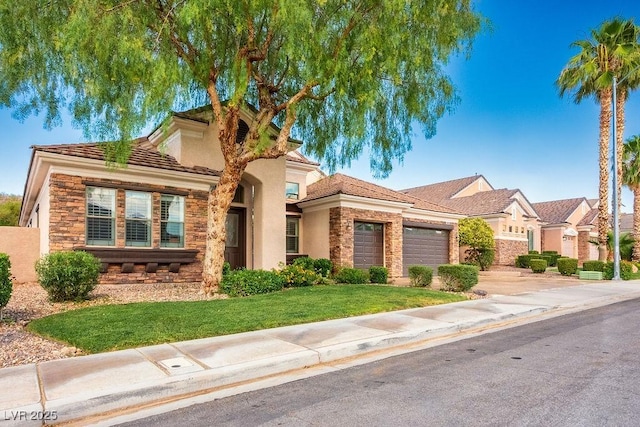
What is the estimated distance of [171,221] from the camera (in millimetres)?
15352

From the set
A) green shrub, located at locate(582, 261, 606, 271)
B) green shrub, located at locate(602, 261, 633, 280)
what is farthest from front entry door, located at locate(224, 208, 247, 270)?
green shrub, located at locate(602, 261, 633, 280)

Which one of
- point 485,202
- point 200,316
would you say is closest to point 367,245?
point 200,316

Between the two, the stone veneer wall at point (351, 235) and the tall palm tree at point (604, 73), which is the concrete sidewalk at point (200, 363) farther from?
the tall palm tree at point (604, 73)

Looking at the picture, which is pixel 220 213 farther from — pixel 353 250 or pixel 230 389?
pixel 353 250

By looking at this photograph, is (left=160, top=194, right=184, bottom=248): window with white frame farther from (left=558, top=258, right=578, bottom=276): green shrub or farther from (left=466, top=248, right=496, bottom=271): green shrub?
(left=558, top=258, right=578, bottom=276): green shrub

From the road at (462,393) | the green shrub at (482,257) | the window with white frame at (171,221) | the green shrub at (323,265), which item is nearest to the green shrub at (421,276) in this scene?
the green shrub at (323,265)

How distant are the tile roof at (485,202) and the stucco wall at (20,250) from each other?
28.5 m

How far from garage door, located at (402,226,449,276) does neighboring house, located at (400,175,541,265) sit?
9064 millimetres

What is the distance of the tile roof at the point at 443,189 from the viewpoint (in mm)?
38656

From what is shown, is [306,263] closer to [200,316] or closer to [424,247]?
[424,247]

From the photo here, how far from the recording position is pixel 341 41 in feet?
35.2

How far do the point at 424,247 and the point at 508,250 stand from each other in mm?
12294

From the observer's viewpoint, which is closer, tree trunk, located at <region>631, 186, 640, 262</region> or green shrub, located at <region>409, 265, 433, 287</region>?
green shrub, located at <region>409, 265, 433, 287</region>

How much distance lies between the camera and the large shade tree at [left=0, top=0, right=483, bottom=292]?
31.6 feet
